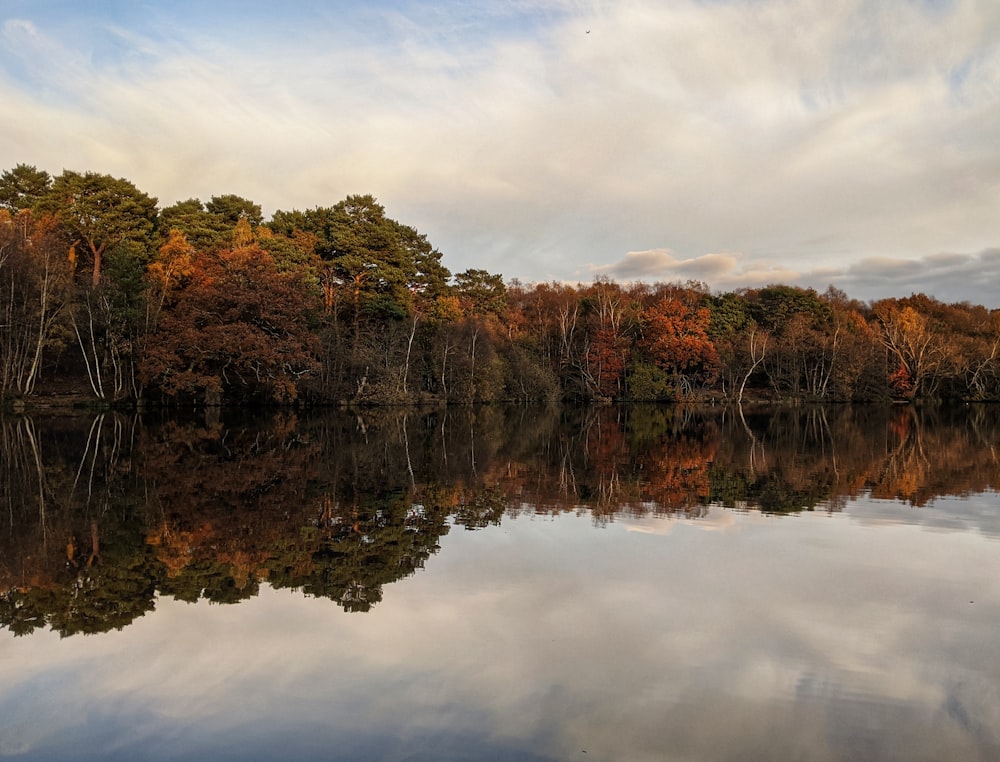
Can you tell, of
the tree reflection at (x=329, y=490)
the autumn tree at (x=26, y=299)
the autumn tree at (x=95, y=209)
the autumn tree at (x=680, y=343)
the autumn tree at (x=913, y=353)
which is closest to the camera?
the tree reflection at (x=329, y=490)

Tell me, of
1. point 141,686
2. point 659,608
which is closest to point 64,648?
point 141,686

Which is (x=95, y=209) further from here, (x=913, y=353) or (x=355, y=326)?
(x=913, y=353)

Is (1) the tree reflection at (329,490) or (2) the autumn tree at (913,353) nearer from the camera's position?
(1) the tree reflection at (329,490)

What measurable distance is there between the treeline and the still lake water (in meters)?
22.6

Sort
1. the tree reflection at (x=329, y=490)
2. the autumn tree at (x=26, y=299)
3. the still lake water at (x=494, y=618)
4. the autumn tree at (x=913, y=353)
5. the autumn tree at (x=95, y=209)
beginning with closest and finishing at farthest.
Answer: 1. the still lake water at (x=494, y=618)
2. the tree reflection at (x=329, y=490)
3. the autumn tree at (x=26, y=299)
4. the autumn tree at (x=95, y=209)
5. the autumn tree at (x=913, y=353)

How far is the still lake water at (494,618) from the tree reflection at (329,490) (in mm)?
72

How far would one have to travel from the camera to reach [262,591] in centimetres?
641

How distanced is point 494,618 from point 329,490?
21.4 ft

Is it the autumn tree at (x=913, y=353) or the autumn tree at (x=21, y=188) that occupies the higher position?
the autumn tree at (x=21, y=188)

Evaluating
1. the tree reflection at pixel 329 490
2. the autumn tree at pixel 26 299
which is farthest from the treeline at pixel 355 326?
the tree reflection at pixel 329 490

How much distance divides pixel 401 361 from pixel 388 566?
33288mm

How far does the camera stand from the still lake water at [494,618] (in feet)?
13.0

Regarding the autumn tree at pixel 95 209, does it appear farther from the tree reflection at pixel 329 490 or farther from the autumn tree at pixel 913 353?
the autumn tree at pixel 913 353

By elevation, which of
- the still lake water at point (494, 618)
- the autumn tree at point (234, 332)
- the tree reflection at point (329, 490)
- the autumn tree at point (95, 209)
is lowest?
the still lake water at point (494, 618)
